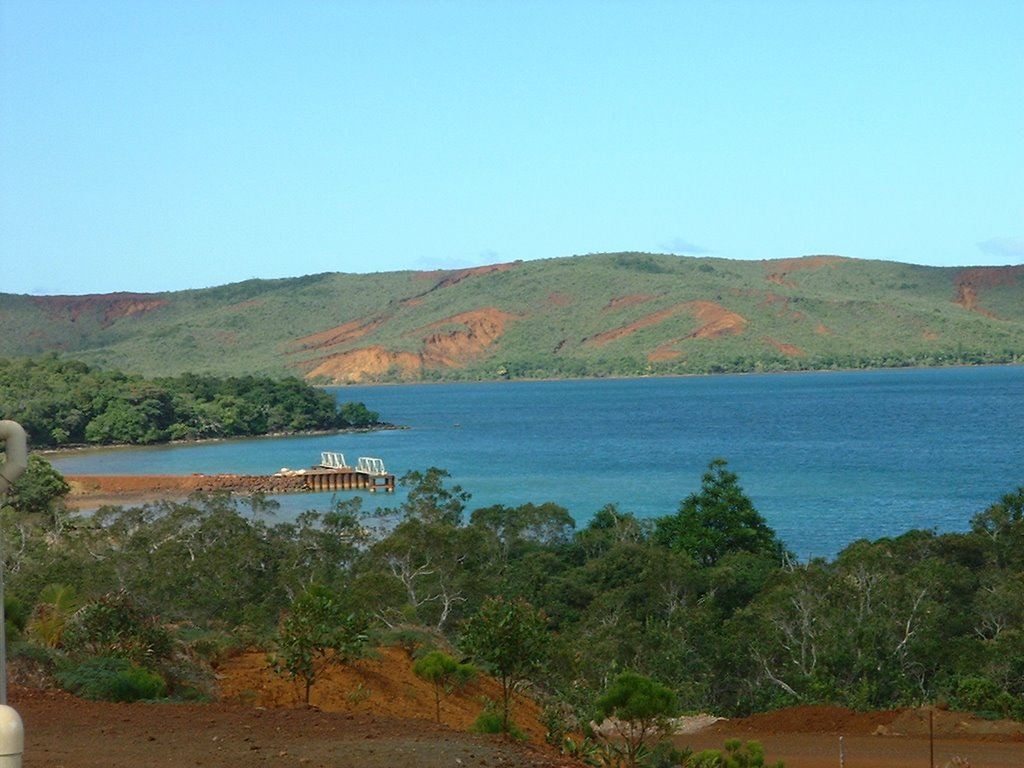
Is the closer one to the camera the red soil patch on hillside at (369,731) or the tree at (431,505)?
the red soil patch on hillside at (369,731)

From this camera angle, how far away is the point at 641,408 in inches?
5561

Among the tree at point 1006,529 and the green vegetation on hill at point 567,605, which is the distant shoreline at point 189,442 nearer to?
the green vegetation on hill at point 567,605

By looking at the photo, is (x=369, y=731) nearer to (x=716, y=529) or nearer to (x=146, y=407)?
(x=716, y=529)

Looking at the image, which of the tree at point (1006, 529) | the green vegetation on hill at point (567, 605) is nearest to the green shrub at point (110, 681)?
the green vegetation on hill at point (567, 605)

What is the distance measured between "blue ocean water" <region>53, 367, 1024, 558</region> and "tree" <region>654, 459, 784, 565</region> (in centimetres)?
639

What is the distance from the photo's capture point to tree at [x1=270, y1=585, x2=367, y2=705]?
1435 cm

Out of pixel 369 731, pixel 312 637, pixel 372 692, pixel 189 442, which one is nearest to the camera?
pixel 369 731

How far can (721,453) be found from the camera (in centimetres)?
8669

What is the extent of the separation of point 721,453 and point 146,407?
47802mm

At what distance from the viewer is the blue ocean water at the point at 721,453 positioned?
5734 cm

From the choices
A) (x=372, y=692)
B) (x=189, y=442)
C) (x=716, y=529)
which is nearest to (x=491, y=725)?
(x=372, y=692)

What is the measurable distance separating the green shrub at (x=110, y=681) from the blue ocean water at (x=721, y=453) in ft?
104

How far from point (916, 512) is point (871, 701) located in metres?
34.0

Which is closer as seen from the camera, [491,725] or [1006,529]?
[491,725]
